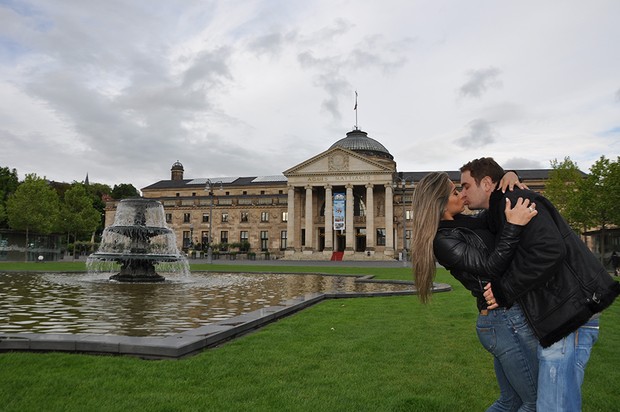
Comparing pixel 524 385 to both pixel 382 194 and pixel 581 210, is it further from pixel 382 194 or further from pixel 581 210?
pixel 382 194

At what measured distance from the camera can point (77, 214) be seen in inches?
2571

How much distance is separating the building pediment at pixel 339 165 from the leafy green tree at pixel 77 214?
2983cm

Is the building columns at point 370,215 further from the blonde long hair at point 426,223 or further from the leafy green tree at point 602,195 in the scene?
the blonde long hair at point 426,223

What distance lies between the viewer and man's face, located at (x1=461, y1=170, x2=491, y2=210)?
3.48 metres

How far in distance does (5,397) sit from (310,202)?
68322 mm

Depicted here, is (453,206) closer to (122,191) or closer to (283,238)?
(283,238)

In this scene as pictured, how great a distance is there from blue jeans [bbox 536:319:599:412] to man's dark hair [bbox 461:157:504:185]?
112 centimetres

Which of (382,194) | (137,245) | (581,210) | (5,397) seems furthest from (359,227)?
(5,397)

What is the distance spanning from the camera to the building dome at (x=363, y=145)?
85.8m

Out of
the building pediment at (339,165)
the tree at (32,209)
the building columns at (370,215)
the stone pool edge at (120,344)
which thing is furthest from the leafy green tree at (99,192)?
the stone pool edge at (120,344)

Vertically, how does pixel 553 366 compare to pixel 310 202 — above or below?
below

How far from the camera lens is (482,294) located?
3256mm

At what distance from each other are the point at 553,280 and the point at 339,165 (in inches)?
2737

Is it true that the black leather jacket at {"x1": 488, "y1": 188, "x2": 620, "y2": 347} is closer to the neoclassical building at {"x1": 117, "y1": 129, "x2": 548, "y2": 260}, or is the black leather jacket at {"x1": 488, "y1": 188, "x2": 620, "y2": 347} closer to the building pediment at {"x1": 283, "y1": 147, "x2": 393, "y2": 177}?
the neoclassical building at {"x1": 117, "y1": 129, "x2": 548, "y2": 260}
